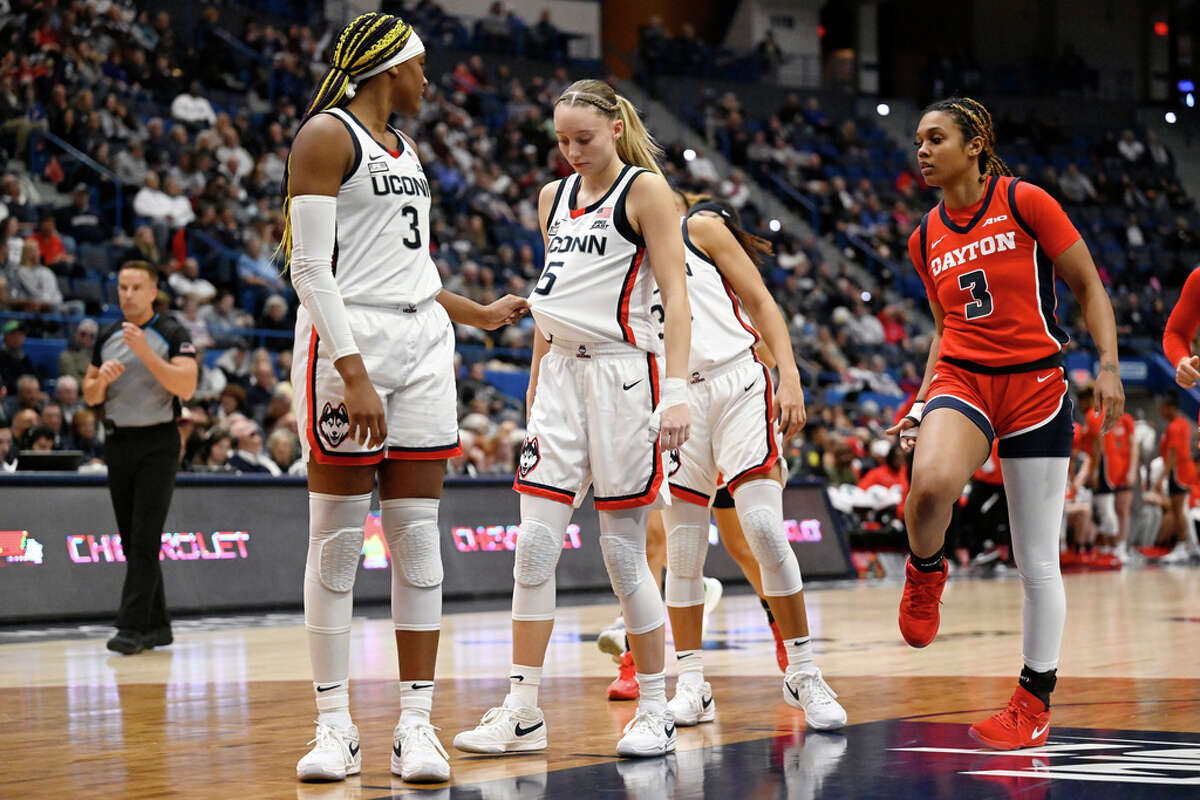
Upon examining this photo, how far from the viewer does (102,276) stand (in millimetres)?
14820

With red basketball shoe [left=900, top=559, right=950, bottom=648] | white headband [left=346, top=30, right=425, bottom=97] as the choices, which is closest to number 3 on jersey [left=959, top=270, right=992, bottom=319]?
red basketball shoe [left=900, top=559, right=950, bottom=648]

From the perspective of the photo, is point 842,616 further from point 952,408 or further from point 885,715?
point 952,408

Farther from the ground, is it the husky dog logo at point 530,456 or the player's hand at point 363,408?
the player's hand at point 363,408

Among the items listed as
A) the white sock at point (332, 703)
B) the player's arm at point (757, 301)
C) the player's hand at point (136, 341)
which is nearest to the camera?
the white sock at point (332, 703)

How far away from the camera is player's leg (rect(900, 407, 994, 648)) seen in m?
4.48

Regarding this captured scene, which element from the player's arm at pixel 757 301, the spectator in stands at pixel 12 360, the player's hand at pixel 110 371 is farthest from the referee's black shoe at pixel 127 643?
Result: the spectator in stands at pixel 12 360

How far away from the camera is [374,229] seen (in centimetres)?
422

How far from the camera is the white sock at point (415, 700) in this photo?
13.8ft

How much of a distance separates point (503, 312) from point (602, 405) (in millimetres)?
537

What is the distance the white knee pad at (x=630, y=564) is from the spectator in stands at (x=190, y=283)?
10797mm

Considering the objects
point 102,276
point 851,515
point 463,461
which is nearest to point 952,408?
point 463,461

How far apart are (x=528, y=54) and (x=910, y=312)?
311 inches

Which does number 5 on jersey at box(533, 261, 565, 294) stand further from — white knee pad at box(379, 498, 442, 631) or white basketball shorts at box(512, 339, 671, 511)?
white knee pad at box(379, 498, 442, 631)

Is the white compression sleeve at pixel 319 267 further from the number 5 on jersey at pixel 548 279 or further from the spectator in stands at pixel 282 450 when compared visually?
the spectator in stands at pixel 282 450
